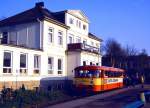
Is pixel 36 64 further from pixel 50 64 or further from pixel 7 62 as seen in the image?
pixel 7 62

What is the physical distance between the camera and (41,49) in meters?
33.7

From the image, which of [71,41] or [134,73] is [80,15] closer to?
[71,41]

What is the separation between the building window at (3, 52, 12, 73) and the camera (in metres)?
27.9

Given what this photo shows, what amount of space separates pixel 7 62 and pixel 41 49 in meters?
6.12

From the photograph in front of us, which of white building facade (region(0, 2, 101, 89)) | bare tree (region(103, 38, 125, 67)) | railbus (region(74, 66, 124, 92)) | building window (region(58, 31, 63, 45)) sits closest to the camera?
white building facade (region(0, 2, 101, 89))

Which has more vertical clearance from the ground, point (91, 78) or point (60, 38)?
point (60, 38)

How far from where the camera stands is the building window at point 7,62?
91.6ft

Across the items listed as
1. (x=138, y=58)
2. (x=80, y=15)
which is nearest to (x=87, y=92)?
(x=80, y=15)

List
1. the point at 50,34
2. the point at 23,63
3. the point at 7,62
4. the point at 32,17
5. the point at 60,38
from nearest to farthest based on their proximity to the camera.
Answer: the point at 7,62 → the point at 23,63 → the point at 32,17 → the point at 50,34 → the point at 60,38

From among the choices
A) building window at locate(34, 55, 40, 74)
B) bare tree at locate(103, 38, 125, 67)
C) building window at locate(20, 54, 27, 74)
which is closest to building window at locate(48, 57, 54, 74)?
building window at locate(34, 55, 40, 74)

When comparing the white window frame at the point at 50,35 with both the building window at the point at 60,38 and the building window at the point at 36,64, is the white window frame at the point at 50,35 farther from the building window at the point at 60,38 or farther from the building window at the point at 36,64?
the building window at the point at 36,64

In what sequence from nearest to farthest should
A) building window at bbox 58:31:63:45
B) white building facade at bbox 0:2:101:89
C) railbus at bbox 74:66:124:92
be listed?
white building facade at bbox 0:2:101:89 → railbus at bbox 74:66:124:92 → building window at bbox 58:31:63:45

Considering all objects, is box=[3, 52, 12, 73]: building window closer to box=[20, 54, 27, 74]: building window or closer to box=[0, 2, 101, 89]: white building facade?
box=[0, 2, 101, 89]: white building facade

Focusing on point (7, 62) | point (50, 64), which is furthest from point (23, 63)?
point (50, 64)
